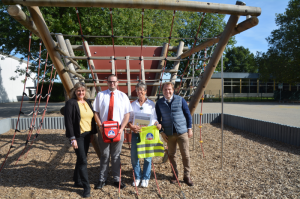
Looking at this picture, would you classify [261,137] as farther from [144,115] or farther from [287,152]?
[144,115]

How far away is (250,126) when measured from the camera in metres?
6.46

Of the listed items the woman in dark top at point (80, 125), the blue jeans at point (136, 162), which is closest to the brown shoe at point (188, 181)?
the blue jeans at point (136, 162)

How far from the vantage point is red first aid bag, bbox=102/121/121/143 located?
2.68 metres

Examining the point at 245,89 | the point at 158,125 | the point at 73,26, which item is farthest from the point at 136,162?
the point at 245,89

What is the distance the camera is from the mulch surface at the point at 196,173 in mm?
2781

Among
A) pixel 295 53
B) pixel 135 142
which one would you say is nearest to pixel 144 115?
pixel 135 142

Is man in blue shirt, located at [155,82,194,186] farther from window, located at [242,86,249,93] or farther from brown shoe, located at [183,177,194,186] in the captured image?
window, located at [242,86,249,93]

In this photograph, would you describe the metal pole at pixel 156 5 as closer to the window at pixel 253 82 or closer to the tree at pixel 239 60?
the window at pixel 253 82

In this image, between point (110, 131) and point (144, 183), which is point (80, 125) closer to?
point (110, 131)

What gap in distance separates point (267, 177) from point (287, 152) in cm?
160

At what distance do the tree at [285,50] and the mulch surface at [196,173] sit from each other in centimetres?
1805

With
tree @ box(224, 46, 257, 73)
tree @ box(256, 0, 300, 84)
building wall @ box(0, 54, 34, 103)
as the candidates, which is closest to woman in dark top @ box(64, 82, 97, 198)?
tree @ box(256, 0, 300, 84)

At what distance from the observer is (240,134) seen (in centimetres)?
625

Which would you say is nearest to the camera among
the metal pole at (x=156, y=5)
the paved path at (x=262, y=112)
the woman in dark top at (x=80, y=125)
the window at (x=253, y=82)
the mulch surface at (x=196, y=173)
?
the metal pole at (x=156, y=5)
